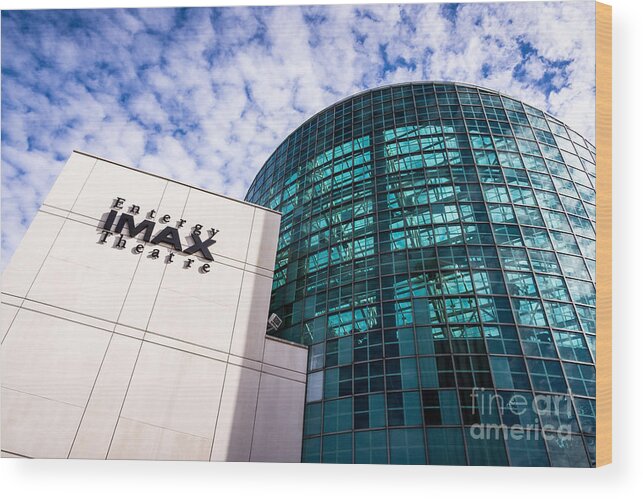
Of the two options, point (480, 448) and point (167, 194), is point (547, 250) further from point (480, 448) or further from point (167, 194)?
point (167, 194)

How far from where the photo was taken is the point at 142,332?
14.1 m

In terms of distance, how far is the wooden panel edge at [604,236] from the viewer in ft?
33.2

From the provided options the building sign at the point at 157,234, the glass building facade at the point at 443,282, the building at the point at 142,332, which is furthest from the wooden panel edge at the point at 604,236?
the building sign at the point at 157,234

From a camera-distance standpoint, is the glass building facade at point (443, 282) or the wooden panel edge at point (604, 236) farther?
the glass building facade at point (443, 282)

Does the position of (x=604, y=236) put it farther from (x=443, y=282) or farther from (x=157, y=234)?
(x=157, y=234)

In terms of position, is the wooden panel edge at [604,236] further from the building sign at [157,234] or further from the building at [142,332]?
the building sign at [157,234]

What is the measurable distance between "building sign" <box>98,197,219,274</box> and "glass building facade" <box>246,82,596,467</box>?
263 inches

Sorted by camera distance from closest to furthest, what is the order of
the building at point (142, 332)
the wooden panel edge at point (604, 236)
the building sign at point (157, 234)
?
the wooden panel edge at point (604, 236)
the building at point (142, 332)
the building sign at point (157, 234)

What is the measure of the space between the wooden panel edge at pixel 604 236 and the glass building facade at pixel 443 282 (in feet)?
11.2

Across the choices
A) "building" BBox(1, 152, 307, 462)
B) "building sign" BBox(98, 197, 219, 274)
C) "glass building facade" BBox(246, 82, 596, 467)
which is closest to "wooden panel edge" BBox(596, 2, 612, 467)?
"glass building facade" BBox(246, 82, 596, 467)

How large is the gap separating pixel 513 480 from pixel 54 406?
13.3 m

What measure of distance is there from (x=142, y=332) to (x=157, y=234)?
4155 mm

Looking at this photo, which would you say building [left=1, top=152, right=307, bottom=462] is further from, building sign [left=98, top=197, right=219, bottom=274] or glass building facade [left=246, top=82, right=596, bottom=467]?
glass building facade [left=246, top=82, right=596, bottom=467]

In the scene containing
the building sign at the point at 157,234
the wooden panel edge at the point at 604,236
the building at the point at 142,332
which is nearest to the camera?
the wooden panel edge at the point at 604,236
